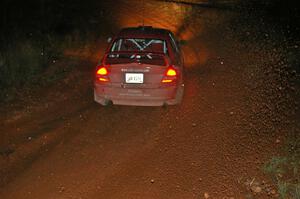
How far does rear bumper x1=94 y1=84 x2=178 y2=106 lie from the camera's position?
8820 mm

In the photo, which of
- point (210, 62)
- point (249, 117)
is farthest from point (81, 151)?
point (210, 62)

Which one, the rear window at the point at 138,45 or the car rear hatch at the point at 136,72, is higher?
the rear window at the point at 138,45

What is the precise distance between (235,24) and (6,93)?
10539mm

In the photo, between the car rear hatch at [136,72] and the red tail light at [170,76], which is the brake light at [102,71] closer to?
the car rear hatch at [136,72]

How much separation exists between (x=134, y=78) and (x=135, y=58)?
40cm

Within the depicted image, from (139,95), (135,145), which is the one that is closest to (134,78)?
(139,95)

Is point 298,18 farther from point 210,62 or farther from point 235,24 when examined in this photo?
point 210,62

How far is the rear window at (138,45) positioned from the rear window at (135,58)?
493 mm

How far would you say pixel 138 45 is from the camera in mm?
9664

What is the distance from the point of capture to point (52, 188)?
6.87 m

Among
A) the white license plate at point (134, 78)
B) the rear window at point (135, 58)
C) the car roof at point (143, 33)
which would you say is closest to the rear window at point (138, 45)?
the car roof at point (143, 33)

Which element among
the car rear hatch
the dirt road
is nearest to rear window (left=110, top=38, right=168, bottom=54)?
the car rear hatch

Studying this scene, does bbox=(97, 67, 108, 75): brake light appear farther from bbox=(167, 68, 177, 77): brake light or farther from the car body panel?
bbox=(167, 68, 177, 77): brake light

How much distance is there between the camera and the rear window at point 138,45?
31.3ft
